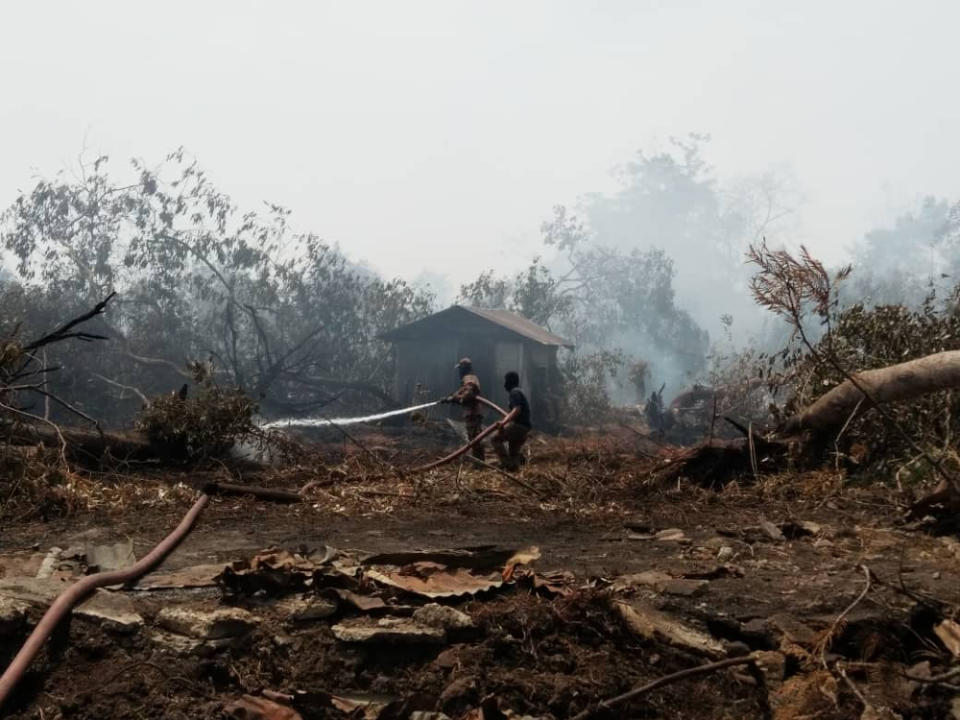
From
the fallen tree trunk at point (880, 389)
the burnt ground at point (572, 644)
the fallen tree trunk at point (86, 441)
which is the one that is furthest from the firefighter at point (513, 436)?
the burnt ground at point (572, 644)

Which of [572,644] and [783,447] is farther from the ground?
[783,447]

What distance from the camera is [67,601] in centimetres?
310

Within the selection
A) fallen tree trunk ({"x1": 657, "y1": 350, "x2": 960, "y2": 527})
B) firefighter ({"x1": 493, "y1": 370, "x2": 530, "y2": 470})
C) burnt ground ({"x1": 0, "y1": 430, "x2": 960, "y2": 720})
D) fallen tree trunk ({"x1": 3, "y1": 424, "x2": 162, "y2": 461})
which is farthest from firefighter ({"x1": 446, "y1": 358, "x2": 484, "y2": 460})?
burnt ground ({"x1": 0, "y1": 430, "x2": 960, "y2": 720})

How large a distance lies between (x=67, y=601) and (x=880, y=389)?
A: 20.6 ft

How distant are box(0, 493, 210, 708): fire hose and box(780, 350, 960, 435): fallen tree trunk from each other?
4.70m

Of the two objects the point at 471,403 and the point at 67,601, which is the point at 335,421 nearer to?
the point at 471,403

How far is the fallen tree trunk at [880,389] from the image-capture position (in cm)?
632

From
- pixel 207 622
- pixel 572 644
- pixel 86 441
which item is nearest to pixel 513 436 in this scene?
pixel 86 441

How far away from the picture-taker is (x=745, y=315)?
72625 millimetres

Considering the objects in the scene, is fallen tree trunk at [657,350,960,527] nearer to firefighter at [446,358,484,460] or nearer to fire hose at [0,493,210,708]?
firefighter at [446,358,484,460]

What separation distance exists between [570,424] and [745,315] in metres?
56.4

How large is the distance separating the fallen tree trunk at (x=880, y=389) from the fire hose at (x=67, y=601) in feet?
15.4

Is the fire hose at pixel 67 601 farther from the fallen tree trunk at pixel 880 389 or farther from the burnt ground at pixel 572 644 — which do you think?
the fallen tree trunk at pixel 880 389

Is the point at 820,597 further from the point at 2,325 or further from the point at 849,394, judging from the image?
the point at 2,325
